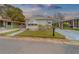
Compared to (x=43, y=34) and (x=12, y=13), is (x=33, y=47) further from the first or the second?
(x=12, y=13)

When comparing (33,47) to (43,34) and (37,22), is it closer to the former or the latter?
(43,34)

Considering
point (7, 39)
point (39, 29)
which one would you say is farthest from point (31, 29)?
point (7, 39)

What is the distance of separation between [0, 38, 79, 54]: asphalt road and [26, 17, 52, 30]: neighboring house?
0.20 m

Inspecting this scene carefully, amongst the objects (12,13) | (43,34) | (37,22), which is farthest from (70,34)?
(12,13)

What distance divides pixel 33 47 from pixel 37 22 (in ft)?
1.09

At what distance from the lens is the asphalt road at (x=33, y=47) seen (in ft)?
12.4

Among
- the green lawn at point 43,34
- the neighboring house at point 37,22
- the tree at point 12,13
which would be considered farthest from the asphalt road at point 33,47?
the tree at point 12,13

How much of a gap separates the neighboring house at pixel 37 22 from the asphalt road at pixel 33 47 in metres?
0.20

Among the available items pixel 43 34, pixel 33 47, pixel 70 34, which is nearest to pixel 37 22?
pixel 43 34

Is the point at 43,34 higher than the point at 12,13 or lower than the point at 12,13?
lower

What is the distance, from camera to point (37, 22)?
151 inches

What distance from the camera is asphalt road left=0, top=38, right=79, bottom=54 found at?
3.79 m

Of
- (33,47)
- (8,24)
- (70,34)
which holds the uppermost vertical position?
(8,24)
